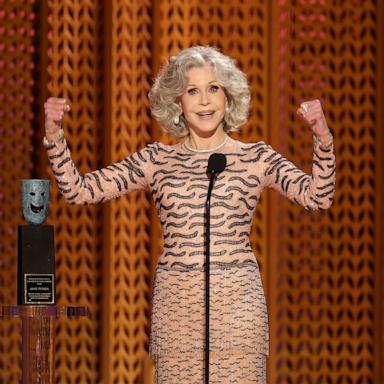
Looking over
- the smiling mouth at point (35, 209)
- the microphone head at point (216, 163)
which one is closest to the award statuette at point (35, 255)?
the smiling mouth at point (35, 209)

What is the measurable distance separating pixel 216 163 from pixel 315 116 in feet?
0.91

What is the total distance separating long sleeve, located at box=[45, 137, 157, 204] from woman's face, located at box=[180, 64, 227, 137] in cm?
15

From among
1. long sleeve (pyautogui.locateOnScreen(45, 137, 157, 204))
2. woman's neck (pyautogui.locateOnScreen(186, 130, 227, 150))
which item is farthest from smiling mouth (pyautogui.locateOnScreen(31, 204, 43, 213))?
woman's neck (pyautogui.locateOnScreen(186, 130, 227, 150))

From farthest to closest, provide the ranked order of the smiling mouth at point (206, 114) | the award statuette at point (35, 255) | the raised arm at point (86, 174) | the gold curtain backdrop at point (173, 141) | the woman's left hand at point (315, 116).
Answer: the gold curtain backdrop at point (173, 141), the award statuette at point (35, 255), the smiling mouth at point (206, 114), the raised arm at point (86, 174), the woman's left hand at point (315, 116)

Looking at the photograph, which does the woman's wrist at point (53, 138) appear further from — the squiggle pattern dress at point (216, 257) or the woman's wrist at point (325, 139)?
the woman's wrist at point (325, 139)

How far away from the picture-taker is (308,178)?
286cm

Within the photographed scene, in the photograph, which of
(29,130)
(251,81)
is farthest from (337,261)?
(29,130)

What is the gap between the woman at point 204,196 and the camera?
2.83 metres

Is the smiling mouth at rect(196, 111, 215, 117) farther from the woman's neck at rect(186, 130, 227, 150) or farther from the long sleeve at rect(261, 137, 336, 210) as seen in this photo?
the long sleeve at rect(261, 137, 336, 210)

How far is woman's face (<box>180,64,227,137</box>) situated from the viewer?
9.67 ft

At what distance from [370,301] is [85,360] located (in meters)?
1.54

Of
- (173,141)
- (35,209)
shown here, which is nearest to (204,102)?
(35,209)

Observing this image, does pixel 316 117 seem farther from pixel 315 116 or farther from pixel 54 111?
pixel 54 111

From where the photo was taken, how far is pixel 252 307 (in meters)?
2.86
